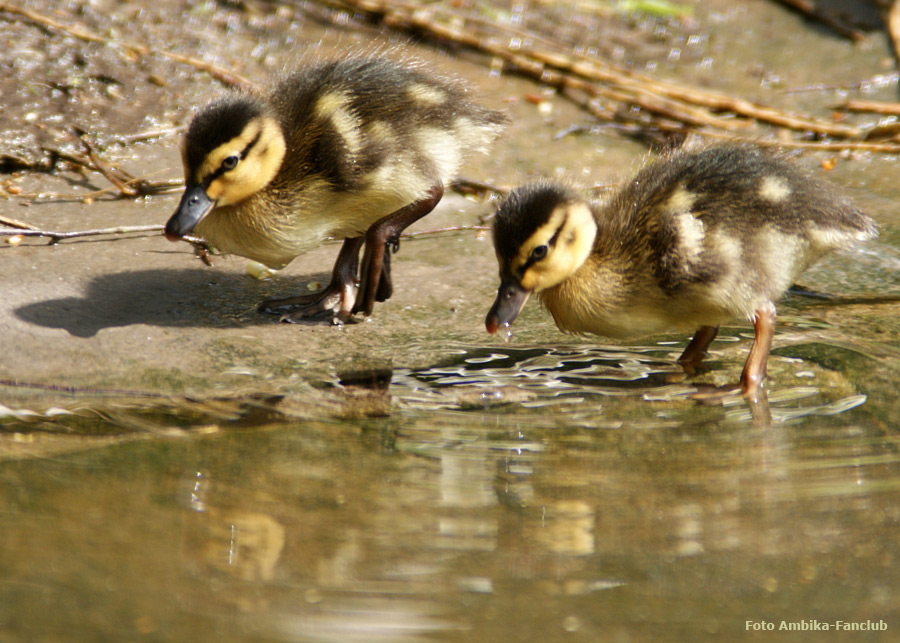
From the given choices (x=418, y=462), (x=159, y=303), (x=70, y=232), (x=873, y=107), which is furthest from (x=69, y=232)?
(x=873, y=107)

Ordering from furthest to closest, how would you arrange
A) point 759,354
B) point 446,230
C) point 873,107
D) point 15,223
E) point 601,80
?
point 601,80 < point 873,107 < point 446,230 < point 15,223 < point 759,354

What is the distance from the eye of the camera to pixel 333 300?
3.71 m

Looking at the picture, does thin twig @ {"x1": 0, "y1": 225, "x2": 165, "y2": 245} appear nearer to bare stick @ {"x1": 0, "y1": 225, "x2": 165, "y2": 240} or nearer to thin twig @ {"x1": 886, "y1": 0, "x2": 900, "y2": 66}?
bare stick @ {"x1": 0, "y1": 225, "x2": 165, "y2": 240}

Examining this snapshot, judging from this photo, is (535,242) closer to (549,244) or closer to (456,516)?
(549,244)

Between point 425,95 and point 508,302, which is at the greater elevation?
point 425,95

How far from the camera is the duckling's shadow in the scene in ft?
11.0

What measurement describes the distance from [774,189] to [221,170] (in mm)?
1810

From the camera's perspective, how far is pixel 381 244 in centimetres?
360

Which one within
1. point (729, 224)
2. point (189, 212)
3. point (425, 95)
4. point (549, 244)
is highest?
point (425, 95)

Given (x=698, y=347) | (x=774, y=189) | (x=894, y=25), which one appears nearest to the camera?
(x=774, y=189)

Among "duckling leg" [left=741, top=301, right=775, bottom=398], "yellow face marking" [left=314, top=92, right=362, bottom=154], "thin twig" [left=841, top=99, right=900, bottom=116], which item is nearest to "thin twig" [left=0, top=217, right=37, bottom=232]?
"yellow face marking" [left=314, top=92, right=362, bottom=154]

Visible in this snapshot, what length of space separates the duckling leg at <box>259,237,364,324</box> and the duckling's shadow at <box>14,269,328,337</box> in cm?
7

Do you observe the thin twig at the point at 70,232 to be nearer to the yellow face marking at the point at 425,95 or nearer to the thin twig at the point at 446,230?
the thin twig at the point at 446,230

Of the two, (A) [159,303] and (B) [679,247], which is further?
(A) [159,303]
